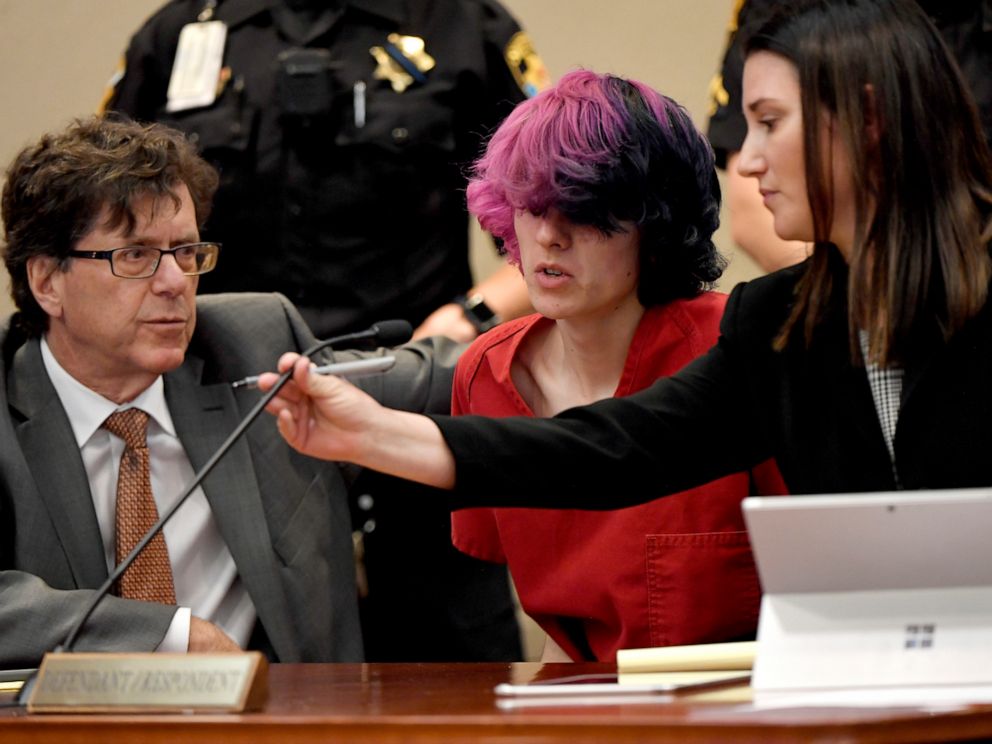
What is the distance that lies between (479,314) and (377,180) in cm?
37

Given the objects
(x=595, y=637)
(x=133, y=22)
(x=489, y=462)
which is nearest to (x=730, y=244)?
(x=133, y=22)

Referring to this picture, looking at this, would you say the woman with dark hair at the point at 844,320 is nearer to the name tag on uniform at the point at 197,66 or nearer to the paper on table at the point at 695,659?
the paper on table at the point at 695,659

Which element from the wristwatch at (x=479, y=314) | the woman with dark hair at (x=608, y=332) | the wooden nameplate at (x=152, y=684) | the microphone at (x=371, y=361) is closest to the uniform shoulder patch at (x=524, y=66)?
the wristwatch at (x=479, y=314)

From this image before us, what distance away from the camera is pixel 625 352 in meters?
2.18

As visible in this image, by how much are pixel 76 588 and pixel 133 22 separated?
2.36m

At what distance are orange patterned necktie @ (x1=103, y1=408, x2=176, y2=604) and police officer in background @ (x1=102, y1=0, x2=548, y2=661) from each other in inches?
25.3

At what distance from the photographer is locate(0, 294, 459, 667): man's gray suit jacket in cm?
209

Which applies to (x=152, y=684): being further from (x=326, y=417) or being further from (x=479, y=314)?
(x=479, y=314)

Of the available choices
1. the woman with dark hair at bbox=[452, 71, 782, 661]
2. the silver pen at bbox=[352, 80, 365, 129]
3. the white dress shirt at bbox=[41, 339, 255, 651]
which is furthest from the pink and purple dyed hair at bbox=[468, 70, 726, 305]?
the silver pen at bbox=[352, 80, 365, 129]

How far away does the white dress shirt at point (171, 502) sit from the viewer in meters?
2.32

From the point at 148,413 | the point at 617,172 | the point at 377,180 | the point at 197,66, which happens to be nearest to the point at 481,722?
the point at 617,172

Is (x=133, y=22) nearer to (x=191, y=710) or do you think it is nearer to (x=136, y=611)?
(x=136, y=611)

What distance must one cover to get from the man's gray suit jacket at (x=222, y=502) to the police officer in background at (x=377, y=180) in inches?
18.5

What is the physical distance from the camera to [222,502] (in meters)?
2.31
